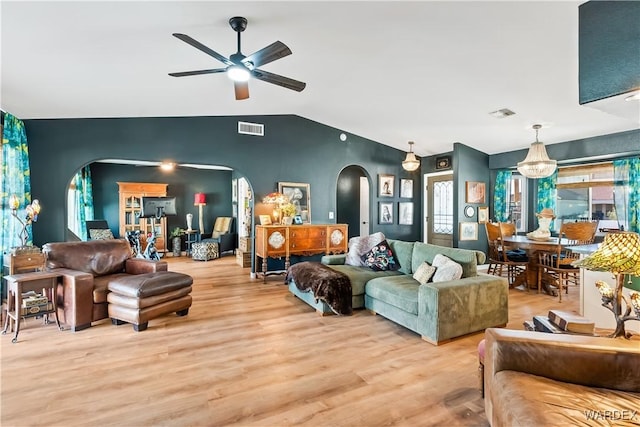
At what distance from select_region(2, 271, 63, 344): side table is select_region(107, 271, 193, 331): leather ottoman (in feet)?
1.76

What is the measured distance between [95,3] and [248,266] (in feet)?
18.0

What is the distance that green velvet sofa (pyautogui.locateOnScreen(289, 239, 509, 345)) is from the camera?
3082 mm

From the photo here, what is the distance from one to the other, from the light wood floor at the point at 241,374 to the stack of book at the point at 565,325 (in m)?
0.67

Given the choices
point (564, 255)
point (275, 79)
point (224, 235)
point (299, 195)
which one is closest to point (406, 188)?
point (299, 195)

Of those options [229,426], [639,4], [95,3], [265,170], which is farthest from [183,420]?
[265,170]

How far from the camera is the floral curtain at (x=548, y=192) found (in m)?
6.80

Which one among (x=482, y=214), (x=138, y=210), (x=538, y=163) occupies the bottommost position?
(x=482, y=214)

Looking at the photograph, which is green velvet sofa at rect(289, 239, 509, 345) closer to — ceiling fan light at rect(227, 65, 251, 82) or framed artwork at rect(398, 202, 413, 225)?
ceiling fan light at rect(227, 65, 251, 82)

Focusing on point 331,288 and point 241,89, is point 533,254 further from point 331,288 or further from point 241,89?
point 241,89

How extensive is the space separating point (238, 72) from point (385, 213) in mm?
5304

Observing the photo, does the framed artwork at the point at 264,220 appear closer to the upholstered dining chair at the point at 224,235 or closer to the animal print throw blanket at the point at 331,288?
the animal print throw blanket at the point at 331,288

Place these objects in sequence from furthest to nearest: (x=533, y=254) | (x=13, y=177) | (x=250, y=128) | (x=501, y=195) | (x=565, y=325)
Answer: (x=501, y=195) < (x=250, y=128) < (x=533, y=254) < (x=13, y=177) < (x=565, y=325)

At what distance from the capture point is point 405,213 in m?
7.80

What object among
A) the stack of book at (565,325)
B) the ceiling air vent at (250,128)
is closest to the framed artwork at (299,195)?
the ceiling air vent at (250,128)
